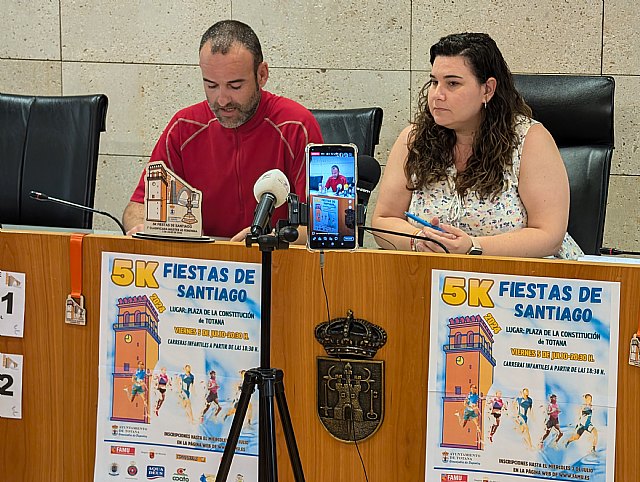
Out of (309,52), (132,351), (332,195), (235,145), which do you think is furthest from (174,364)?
(309,52)

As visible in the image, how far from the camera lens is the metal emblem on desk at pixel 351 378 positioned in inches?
70.3

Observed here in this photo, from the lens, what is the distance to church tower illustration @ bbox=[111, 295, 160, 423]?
1.88 meters

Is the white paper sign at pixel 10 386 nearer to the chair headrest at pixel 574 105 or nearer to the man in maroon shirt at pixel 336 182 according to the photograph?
the man in maroon shirt at pixel 336 182

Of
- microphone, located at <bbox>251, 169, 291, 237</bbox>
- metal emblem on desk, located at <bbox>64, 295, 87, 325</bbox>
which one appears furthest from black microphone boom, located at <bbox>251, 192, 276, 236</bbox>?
metal emblem on desk, located at <bbox>64, 295, 87, 325</bbox>

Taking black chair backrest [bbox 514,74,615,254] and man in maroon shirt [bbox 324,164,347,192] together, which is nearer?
man in maroon shirt [bbox 324,164,347,192]

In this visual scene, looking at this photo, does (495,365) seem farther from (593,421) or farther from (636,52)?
(636,52)

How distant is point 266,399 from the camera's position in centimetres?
168

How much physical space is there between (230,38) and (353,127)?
0.52 m

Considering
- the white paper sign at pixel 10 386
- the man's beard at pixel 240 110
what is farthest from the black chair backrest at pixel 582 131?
the white paper sign at pixel 10 386

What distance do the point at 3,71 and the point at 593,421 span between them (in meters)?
2.88

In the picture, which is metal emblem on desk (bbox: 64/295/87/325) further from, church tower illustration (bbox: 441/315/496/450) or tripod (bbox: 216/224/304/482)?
church tower illustration (bbox: 441/315/496/450)

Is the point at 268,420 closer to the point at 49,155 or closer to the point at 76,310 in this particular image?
the point at 76,310

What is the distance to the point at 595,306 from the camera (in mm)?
1643

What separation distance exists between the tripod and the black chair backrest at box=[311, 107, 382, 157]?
120 cm
